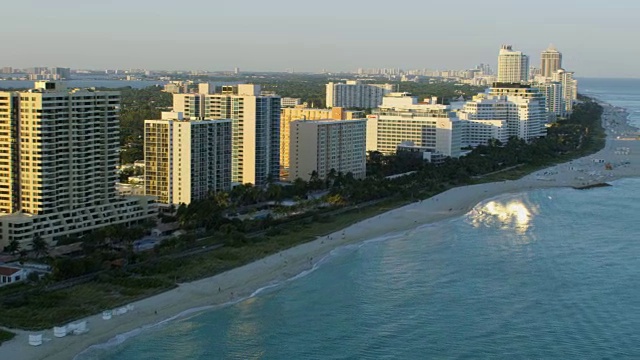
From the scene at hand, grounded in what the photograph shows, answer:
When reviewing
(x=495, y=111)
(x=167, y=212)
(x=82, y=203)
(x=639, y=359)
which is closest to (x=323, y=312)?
(x=639, y=359)

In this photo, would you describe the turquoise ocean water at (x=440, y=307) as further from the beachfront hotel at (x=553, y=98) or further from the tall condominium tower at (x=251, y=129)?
the beachfront hotel at (x=553, y=98)

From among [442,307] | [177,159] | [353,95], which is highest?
[353,95]

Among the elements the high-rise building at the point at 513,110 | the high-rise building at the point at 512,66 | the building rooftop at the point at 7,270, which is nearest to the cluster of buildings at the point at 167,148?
the building rooftop at the point at 7,270

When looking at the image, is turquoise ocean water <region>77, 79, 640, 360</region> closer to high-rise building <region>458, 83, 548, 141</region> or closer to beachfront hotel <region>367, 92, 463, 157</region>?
beachfront hotel <region>367, 92, 463, 157</region>

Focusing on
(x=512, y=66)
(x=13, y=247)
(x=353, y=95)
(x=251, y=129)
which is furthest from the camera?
(x=512, y=66)

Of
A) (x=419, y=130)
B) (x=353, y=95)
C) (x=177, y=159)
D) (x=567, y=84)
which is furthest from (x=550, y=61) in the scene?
(x=177, y=159)

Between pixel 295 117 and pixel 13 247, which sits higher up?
pixel 295 117

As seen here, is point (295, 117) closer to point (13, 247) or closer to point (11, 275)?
point (13, 247)

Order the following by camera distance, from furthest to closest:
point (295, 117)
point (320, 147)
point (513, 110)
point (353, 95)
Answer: point (353, 95)
point (513, 110)
point (295, 117)
point (320, 147)
